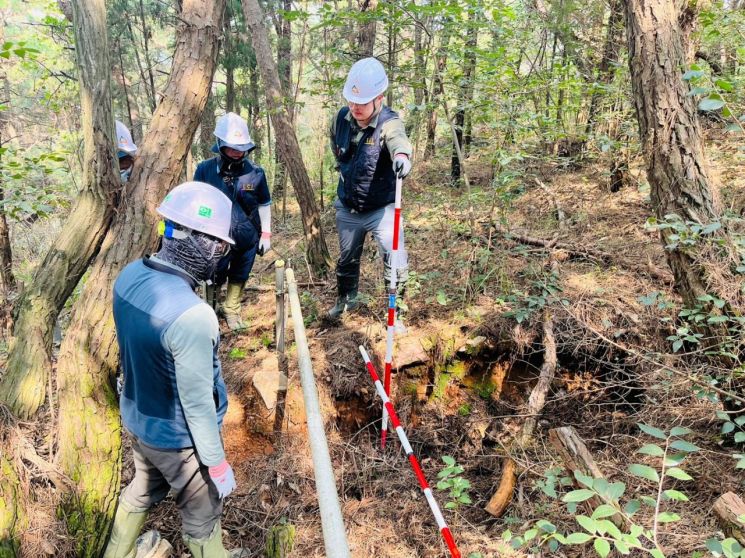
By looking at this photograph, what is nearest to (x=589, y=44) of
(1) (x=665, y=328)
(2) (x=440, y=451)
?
(1) (x=665, y=328)

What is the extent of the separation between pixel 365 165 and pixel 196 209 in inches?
84.5

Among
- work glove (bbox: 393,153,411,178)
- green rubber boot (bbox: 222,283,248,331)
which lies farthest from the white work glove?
work glove (bbox: 393,153,411,178)

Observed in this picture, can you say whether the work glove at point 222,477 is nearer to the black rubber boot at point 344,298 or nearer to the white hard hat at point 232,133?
the black rubber boot at point 344,298

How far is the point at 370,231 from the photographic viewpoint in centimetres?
432

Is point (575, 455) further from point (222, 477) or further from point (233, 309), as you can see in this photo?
point (233, 309)

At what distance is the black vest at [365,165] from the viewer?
12.7ft

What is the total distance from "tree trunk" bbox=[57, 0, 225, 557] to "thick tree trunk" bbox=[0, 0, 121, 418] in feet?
0.69

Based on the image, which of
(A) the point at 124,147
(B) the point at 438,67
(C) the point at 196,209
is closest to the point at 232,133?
(A) the point at 124,147

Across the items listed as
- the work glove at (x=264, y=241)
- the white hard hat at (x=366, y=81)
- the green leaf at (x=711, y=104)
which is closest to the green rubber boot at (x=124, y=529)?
the work glove at (x=264, y=241)

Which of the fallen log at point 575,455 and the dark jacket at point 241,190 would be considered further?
the dark jacket at point 241,190

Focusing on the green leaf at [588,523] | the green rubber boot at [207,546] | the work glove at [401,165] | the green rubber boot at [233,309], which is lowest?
the green rubber boot at [207,546]

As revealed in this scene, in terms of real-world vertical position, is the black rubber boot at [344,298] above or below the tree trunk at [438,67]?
below

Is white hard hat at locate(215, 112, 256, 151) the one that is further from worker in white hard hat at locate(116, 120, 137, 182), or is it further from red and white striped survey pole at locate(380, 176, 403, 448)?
red and white striped survey pole at locate(380, 176, 403, 448)

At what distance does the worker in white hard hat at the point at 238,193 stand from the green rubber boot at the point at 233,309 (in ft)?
0.03
